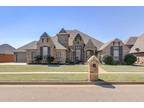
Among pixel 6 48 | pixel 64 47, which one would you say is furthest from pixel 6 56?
pixel 64 47

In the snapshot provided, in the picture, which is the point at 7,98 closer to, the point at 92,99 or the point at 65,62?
the point at 92,99

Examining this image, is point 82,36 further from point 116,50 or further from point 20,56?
point 20,56

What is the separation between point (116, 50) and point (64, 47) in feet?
25.3

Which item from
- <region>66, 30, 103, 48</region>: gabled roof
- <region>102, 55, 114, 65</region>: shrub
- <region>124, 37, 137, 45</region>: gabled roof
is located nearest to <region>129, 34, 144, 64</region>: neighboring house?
<region>102, 55, 114, 65</region>: shrub

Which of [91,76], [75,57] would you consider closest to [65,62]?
[75,57]

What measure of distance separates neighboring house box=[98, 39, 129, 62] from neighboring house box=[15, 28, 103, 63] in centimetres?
290

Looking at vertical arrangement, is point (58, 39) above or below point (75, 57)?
above

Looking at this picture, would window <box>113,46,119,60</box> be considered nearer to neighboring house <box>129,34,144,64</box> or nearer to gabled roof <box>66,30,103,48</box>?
neighboring house <box>129,34,144,64</box>

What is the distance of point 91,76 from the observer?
599 inches

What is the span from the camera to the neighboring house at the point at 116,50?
3803 centimetres

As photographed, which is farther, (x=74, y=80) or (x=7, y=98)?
(x=74, y=80)

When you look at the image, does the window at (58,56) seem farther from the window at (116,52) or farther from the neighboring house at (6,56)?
the neighboring house at (6,56)

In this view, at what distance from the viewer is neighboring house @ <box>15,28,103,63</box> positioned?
37.3m
